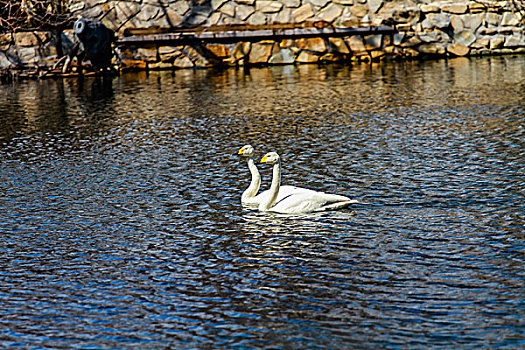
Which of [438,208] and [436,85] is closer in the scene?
[438,208]

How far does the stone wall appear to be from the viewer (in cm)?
2698

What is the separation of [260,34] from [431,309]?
2104 centimetres

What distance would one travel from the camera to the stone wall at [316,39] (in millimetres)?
26984

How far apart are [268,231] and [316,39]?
1902 centimetres

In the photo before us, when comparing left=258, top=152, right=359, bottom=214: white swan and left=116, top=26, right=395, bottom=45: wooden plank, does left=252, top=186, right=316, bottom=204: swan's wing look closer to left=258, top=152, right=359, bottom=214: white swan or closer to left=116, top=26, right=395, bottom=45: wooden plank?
left=258, top=152, right=359, bottom=214: white swan

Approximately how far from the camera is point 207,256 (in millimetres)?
8062

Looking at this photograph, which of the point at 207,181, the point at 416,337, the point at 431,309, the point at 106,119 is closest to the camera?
the point at 416,337

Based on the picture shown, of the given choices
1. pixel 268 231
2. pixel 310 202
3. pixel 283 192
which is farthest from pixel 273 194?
pixel 268 231

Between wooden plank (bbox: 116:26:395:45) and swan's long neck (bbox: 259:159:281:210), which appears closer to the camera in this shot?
swan's long neck (bbox: 259:159:281:210)

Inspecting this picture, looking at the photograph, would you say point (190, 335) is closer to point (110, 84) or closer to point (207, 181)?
point (207, 181)

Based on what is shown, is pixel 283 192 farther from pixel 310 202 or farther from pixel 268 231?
pixel 268 231

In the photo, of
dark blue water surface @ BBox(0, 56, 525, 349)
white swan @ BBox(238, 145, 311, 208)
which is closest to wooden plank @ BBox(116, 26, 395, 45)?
dark blue water surface @ BBox(0, 56, 525, 349)

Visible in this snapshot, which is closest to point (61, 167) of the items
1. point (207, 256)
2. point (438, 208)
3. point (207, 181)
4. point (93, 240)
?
point (207, 181)

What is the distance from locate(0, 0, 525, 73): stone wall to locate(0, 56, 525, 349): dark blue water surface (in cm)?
960
